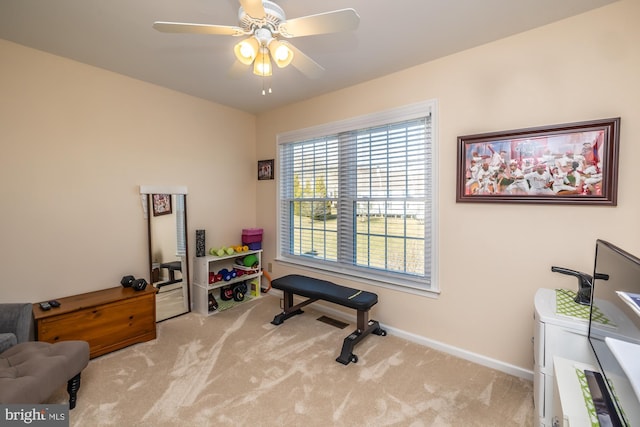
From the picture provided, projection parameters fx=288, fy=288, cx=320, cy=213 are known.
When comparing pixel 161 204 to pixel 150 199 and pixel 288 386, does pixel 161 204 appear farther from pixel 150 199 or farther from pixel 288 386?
pixel 288 386

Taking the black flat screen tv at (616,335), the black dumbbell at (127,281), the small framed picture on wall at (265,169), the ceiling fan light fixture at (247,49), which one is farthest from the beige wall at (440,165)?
the ceiling fan light fixture at (247,49)

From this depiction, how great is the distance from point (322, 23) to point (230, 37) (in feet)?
3.70

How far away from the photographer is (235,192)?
399cm

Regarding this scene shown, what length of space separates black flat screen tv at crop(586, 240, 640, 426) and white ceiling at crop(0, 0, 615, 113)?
1.62 metres

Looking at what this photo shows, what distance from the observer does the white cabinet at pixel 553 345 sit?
1486 millimetres

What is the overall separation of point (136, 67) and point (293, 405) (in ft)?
10.3

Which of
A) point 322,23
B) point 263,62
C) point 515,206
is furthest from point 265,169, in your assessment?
point 515,206

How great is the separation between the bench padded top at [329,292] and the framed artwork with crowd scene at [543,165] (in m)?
1.21

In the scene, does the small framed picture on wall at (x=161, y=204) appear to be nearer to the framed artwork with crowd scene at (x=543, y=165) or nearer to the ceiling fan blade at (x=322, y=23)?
the ceiling fan blade at (x=322, y=23)

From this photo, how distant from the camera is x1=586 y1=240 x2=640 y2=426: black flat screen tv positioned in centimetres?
96

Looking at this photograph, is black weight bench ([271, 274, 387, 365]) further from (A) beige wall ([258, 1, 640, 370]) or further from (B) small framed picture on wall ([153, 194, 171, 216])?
(B) small framed picture on wall ([153, 194, 171, 216])

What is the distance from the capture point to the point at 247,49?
5.32 feet

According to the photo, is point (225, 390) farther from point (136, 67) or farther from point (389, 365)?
point (136, 67)

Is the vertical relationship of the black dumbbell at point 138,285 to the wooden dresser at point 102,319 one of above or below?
above
